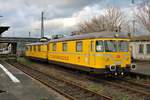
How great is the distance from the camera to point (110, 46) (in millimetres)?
16531

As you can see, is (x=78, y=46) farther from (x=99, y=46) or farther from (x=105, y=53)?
(x=105, y=53)

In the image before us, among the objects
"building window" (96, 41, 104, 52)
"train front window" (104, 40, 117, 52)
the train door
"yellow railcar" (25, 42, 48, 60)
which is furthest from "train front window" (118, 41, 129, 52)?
"yellow railcar" (25, 42, 48, 60)

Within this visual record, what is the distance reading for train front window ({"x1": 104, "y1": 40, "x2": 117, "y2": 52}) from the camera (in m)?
16.4

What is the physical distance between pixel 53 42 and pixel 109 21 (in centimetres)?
3151

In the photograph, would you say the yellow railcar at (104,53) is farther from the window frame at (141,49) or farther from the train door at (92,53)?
the window frame at (141,49)

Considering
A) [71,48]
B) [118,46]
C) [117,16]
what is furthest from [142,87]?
[117,16]

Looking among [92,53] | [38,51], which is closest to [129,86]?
[92,53]

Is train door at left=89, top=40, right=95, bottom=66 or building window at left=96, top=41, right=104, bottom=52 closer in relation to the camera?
building window at left=96, top=41, right=104, bottom=52

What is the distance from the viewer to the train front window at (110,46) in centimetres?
1638

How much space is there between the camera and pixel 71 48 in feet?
66.7

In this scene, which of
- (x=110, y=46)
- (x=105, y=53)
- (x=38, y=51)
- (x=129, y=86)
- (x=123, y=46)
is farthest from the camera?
(x=38, y=51)

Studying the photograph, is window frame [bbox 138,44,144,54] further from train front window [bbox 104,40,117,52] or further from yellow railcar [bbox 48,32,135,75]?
train front window [bbox 104,40,117,52]

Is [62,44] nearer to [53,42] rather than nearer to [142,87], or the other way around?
[53,42]

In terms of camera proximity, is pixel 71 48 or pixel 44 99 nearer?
pixel 44 99
